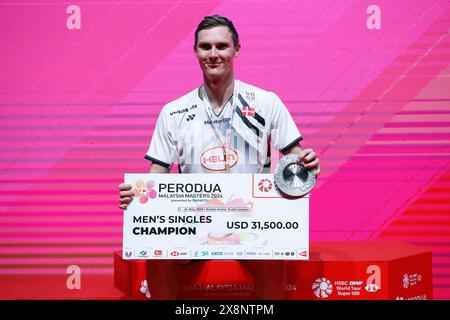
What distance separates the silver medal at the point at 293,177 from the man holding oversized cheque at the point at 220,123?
0.28 meters

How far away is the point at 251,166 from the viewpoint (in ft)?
10.5

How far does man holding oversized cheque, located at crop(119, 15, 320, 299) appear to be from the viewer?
3.18m

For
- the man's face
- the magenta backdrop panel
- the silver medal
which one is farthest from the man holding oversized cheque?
the magenta backdrop panel

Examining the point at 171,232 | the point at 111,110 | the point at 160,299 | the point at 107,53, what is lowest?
the point at 160,299

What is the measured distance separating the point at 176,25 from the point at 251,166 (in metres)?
1.29

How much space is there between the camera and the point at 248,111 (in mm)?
3242

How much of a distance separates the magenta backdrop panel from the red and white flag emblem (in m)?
0.96

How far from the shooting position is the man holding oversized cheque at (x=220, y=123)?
3176mm

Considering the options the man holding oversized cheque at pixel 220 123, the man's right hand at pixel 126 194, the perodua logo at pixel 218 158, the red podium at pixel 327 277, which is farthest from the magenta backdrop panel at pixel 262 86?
the man's right hand at pixel 126 194

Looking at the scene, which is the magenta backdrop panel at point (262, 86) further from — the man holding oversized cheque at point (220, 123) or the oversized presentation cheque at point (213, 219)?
the oversized presentation cheque at point (213, 219)

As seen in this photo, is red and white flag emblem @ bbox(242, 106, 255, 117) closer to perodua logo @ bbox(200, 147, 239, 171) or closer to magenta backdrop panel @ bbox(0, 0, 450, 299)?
perodua logo @ bbox(200, 147, 239, 171)

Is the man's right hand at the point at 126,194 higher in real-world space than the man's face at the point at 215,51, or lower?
lower

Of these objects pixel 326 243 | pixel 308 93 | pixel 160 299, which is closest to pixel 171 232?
pixel 160 299

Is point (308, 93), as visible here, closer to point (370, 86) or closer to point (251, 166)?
point (370, 86)
